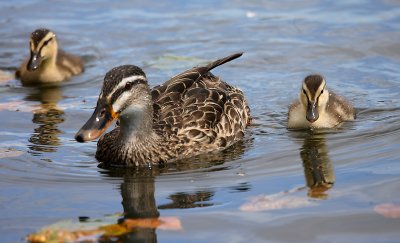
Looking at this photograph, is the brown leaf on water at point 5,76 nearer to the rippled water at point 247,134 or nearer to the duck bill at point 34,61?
the rippled water at point 247,134

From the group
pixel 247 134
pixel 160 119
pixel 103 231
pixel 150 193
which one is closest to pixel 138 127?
pixel 160 119

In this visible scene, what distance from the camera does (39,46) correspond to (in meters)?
11.0

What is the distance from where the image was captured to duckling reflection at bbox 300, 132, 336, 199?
682 cm

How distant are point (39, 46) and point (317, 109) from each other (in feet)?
12.6

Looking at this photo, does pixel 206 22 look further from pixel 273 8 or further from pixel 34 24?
pixel 34 24

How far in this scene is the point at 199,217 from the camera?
20.5 ft

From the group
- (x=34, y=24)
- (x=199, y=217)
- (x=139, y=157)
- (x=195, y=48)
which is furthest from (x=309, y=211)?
(x=34, y=24)

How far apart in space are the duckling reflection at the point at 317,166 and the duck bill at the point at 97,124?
1.58 meters

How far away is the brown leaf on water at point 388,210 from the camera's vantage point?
622 centimetres

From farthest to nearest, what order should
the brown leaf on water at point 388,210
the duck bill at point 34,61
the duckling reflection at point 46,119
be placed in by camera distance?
the duck bill at point 34,61, the duckling reflection at point 46,119, the brown leaf on water at point 388,210

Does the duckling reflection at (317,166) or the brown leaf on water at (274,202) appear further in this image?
the duckling reflection at (317,166)

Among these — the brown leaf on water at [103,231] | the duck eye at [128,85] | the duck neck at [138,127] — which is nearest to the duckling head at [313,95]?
the duck neck at [138,127]

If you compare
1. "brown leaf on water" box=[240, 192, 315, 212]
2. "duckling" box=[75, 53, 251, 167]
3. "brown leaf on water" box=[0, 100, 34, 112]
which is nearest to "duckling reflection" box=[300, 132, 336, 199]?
"brown leaf on water" box=[240, 192, 315, 212]

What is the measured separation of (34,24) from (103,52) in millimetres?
1624
